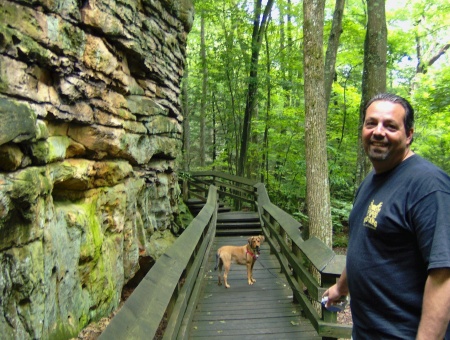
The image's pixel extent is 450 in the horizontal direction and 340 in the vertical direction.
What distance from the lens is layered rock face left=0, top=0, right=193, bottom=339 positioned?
344 cm

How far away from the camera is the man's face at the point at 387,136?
1781 mm

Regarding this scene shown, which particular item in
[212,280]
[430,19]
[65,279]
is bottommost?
[212,280]

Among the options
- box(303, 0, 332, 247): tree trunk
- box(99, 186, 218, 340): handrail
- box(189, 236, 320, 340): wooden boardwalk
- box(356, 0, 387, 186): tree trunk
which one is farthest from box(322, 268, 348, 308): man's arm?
box(356, 0, 387, 186): tree trunk

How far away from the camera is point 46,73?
4.34 meters

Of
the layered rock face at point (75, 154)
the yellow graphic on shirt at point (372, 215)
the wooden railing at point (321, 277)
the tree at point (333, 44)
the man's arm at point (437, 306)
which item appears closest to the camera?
the man's arm at point (437, 306)

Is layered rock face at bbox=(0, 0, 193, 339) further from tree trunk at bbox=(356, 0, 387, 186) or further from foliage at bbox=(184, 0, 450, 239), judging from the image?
foliage at bbox=(184, 0, 450, 239)

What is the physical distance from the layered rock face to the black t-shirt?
9.93ft

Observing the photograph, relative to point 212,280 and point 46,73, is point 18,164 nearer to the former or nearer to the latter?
point 46,73

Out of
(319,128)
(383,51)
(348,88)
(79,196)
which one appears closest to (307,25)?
(319,128)

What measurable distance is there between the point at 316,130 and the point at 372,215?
181 inches

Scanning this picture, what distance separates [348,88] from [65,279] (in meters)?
13.4

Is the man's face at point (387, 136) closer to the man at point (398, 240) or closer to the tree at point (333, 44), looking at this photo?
the man at point (398, 240)

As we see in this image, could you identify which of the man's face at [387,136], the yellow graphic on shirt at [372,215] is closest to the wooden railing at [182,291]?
the yellow graphic on shirt at [372,215]

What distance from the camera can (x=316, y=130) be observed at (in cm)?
620
